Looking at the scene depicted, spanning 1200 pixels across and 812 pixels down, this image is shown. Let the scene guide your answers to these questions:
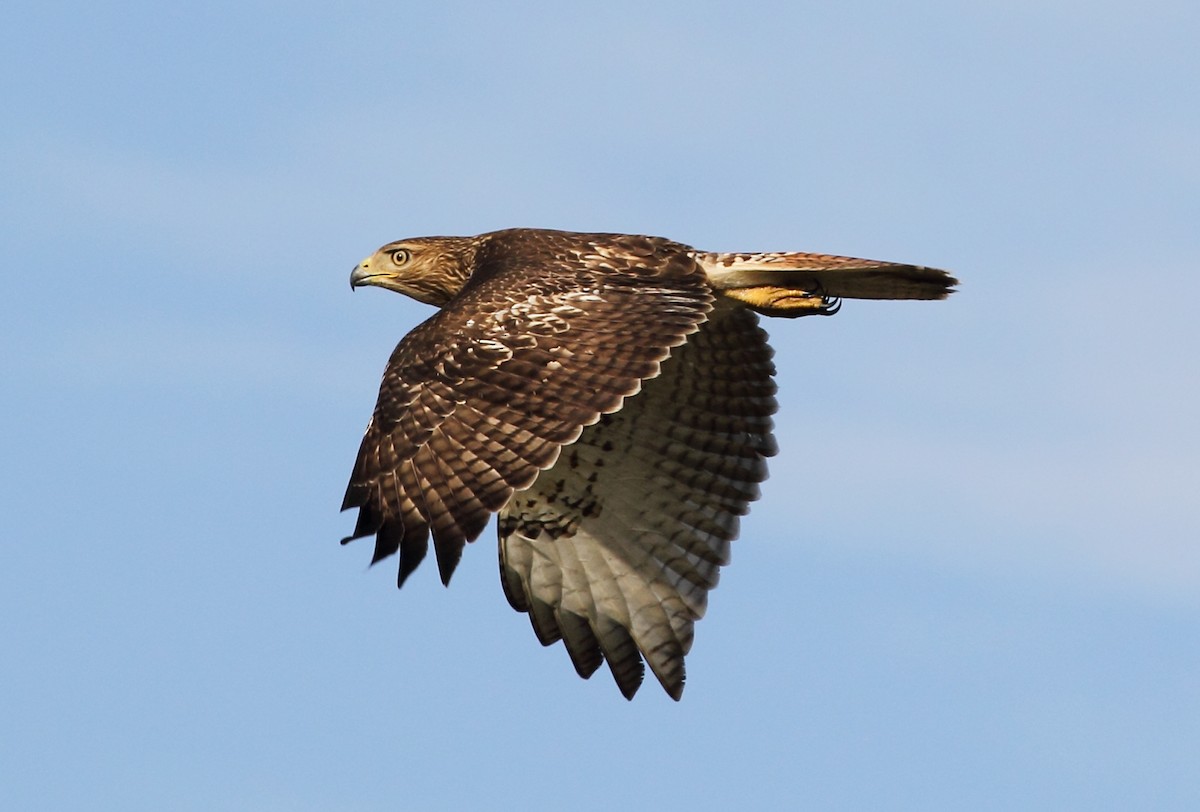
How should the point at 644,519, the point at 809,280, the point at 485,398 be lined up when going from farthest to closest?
the point at 644,519 → the point at 809,280 → the point at 485,398

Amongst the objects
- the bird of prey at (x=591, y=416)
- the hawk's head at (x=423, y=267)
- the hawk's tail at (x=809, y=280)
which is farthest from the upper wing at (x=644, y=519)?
the hawk's head at (x=423, y=267)

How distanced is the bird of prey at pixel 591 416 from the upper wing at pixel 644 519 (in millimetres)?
11

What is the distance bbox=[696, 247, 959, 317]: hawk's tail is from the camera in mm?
13727

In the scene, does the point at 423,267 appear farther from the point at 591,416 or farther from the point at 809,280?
the point at 591,416

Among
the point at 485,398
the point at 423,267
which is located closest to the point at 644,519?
the point at 423,267

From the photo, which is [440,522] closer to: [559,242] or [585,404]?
[585,404]

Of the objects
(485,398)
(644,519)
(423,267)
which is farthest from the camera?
(423,267)

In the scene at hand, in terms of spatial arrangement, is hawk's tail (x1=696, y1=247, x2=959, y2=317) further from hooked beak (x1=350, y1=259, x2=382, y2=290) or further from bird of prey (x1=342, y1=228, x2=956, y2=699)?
hooked beak (x1=350, y1=259, x2=382, y2=290)

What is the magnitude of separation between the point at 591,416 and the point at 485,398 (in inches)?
23.0

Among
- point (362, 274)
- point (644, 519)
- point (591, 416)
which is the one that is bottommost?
point (644, 519)

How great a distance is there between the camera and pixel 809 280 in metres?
14.1

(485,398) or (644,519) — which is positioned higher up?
(485,398)

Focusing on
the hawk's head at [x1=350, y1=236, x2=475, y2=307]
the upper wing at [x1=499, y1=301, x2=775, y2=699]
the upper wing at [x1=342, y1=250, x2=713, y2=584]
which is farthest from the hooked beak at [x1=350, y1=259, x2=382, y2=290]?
the upper wing at [x1=342, y1=250, x2=713, y2=584]

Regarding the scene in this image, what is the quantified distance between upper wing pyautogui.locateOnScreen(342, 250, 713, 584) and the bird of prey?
1 centimetres
